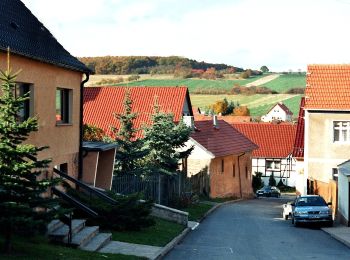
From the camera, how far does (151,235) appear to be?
20391 millimetres

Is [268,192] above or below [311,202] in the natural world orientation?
below

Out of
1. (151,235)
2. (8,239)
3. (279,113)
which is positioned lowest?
(151,235)

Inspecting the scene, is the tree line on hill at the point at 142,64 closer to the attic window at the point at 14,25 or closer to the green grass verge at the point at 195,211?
the green grass verge at the point at 195,211

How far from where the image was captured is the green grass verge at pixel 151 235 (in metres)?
18.9

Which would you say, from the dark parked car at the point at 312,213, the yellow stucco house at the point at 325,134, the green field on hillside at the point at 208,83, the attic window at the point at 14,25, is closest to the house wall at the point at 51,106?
the attic window at the point at 14,25

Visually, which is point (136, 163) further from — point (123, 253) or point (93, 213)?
point (123, 253)

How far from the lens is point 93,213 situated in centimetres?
1875

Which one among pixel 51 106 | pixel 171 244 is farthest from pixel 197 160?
pixel 171 244

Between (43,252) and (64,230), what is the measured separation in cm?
295

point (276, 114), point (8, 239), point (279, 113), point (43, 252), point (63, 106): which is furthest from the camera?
point (279, 113)

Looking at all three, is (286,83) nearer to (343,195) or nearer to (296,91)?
(296,91)

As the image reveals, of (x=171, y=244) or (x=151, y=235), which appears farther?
(x=151, y=235)

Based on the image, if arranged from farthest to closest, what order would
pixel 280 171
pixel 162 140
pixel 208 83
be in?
pixel 208 83 < pixel 280 171 < pixel 162 140

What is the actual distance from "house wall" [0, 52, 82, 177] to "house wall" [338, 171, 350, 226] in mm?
11949
